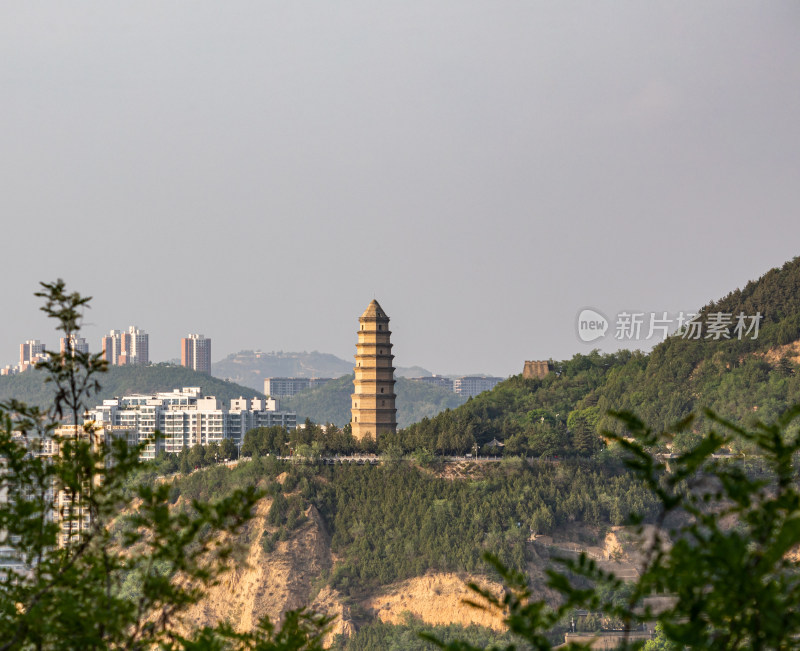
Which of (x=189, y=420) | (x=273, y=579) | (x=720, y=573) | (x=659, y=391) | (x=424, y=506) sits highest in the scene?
(x=659, y=391)

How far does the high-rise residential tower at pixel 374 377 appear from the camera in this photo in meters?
71.1

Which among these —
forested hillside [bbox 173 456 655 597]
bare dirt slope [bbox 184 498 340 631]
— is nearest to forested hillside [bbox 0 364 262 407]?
forested hillside [bbox 173 456 655 597]

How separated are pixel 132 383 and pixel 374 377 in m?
125

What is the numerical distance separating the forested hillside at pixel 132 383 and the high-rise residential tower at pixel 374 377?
11833 cm

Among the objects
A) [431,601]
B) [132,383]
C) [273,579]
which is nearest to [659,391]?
[431,601]


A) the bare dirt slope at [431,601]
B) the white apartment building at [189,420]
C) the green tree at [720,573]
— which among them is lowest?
the bare dirt slope at [431,601]

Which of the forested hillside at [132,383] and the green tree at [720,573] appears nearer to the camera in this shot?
the green tree at [720,573]

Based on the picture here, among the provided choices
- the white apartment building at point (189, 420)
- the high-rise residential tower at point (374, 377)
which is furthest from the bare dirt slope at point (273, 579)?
the white apartment building at point (189, 420)

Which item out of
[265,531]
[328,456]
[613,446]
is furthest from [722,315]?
[265,531]

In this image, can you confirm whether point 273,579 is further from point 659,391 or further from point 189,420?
point 189,420

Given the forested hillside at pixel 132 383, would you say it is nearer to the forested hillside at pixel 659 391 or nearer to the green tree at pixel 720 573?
the forested hillside at pixel 659 391

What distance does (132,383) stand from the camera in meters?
190

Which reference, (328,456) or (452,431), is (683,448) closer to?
(452,431)

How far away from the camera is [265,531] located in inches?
2670
